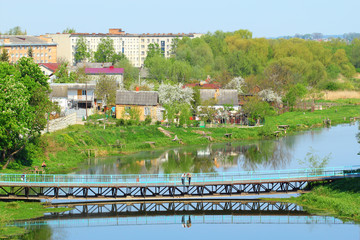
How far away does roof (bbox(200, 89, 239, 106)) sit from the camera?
88.9 metres

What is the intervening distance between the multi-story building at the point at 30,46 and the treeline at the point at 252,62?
22327 mm

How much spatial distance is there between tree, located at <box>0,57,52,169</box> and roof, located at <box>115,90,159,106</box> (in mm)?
20456

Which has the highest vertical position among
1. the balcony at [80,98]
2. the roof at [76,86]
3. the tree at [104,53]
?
the tree at [104,53]

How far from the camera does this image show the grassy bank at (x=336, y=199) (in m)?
44.0

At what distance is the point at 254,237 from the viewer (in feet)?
136

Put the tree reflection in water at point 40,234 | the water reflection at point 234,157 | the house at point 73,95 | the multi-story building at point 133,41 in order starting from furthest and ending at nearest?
the multi-story building at point 133,41, the house at point 73,95, the water reflection at point 234,157, the tree reflection in water at point 40,234

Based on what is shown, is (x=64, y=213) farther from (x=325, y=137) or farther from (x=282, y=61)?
(x=282, y=61)

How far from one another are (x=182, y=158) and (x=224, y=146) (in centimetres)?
885

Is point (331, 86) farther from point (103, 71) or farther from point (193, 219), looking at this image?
point (193, 219)

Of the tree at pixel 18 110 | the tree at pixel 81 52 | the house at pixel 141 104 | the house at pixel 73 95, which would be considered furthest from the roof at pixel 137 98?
the tree at pixel 81 52

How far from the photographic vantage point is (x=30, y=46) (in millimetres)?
136000

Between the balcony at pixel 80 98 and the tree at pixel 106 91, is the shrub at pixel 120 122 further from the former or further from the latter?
the tree at pixel 106 91

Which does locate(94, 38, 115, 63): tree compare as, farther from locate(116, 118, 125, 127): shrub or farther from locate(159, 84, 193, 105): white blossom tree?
locate(116, 118, 125, 127): shrub

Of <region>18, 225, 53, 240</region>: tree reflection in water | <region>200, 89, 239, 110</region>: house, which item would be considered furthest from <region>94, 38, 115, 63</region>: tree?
<region>18, 225, 53, 240</region>: tree reflection in water
